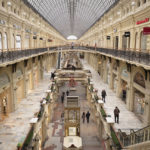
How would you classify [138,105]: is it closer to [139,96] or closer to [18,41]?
[139,96]

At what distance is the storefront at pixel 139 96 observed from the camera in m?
15.0

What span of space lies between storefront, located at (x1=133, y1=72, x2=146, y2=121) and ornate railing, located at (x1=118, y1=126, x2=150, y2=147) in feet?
17.4

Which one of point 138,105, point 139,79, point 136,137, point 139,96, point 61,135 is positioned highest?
point 139,79

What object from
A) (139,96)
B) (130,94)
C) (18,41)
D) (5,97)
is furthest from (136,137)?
(18,41)

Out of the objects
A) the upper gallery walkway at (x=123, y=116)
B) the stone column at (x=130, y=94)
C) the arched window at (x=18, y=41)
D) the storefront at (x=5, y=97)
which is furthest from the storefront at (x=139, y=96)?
the arched window at (x=18, y=41)

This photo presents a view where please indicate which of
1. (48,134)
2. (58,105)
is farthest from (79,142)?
(58,105)

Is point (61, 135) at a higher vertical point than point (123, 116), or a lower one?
lower

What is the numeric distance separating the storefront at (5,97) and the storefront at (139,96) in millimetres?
12004

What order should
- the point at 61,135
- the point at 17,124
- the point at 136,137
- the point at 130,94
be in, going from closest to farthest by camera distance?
the point at 136,137
the point at 17,124
the point at 130,94
the point at 61,135

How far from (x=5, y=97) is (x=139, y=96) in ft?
41.4

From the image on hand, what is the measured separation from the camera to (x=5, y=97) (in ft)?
53.9

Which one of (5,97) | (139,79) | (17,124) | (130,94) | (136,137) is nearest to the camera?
(136,137)

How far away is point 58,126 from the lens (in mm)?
23031

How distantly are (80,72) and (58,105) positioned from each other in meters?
9.80
